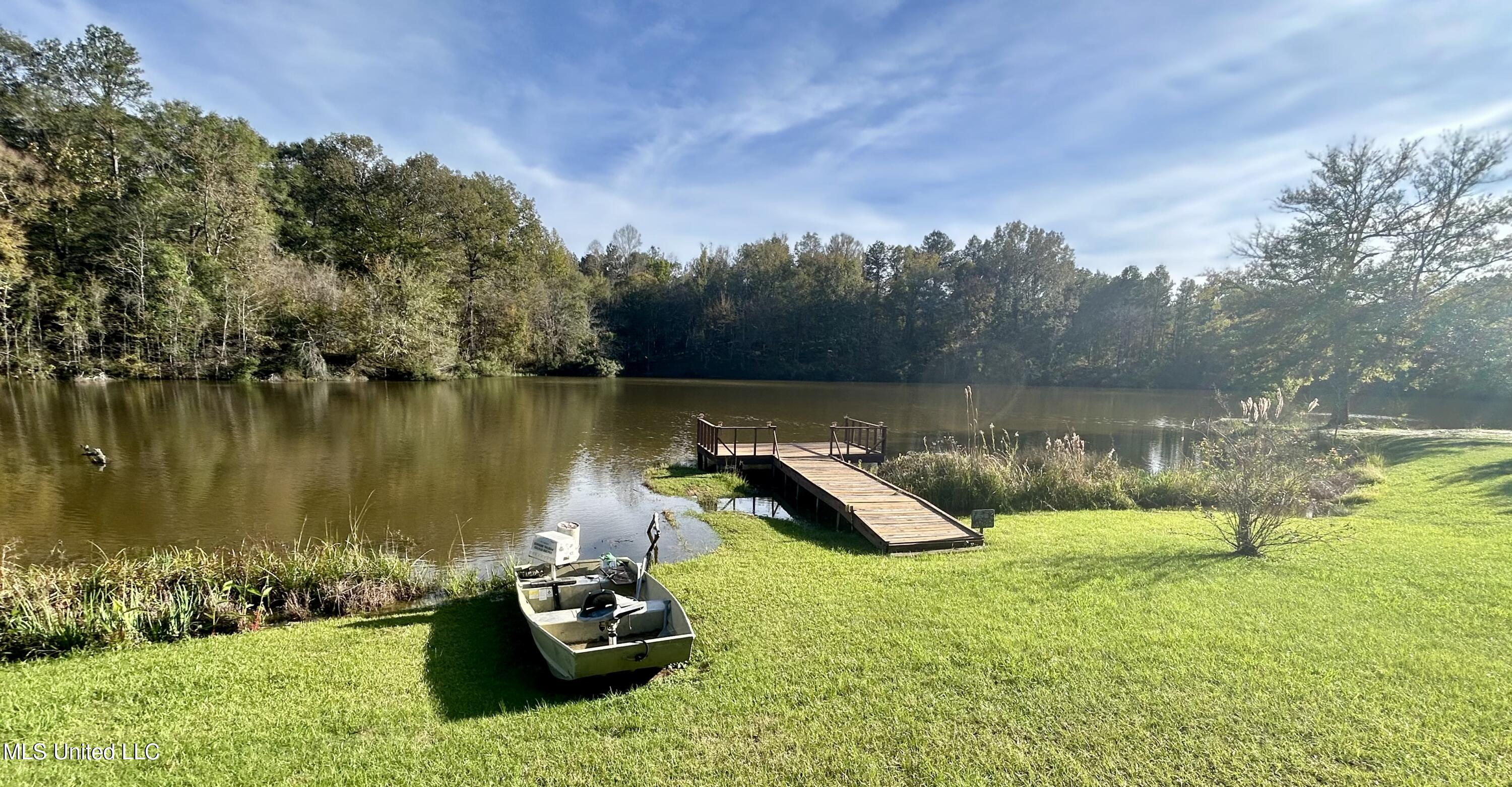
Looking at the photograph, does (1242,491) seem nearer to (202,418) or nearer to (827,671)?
(827,671)

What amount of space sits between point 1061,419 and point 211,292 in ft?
159

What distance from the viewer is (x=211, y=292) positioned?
116ft

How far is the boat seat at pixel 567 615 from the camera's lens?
626 cm

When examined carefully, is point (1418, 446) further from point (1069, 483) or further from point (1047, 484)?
point (1047, 484)

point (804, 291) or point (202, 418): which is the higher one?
point (804, 291)

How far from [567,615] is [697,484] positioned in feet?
31.8

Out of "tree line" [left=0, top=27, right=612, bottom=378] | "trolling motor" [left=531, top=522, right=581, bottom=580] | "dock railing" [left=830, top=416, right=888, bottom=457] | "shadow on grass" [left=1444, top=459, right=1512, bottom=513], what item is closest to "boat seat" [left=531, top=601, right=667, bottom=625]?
"trolling motor" [left=531, top=522, right=581, bottom=580]

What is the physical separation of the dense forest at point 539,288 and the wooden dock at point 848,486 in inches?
784

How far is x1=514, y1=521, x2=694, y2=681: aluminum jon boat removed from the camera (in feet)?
17.9

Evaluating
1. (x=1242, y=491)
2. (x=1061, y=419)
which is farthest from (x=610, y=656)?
(x=1061, y=419)

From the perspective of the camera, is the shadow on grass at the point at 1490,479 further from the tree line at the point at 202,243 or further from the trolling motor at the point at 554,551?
the tree line at the point at 202,243

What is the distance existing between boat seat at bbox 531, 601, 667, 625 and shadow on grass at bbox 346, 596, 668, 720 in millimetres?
420

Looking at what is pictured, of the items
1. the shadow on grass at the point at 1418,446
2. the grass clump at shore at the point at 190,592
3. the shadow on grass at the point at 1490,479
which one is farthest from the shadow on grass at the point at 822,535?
the shadow on grass at the point at 1418,446

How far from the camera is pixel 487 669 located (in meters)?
6.03
